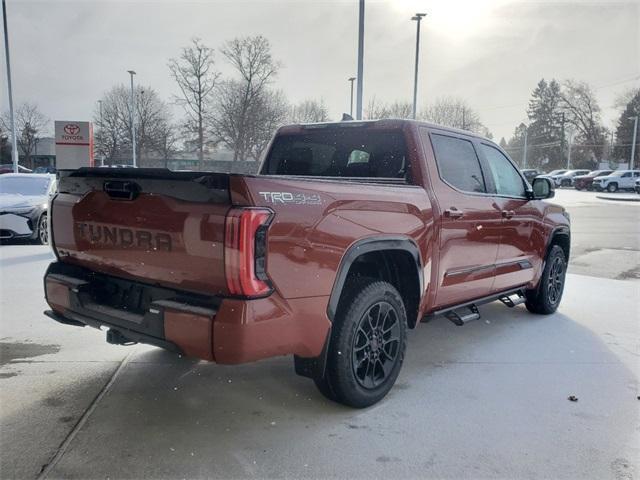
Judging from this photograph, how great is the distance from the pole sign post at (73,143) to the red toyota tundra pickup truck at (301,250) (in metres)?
9.90

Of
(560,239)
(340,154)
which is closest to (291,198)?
(340,154)

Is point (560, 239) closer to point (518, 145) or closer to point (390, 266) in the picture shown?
point (390, 266)

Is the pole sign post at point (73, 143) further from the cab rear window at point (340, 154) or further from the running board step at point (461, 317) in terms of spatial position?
the running board step at point (461, 317)

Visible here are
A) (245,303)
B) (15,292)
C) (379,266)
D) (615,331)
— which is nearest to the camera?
(245,303)

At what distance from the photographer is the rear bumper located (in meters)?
2.51

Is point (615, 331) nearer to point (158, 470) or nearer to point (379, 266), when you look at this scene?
point (379, 266)

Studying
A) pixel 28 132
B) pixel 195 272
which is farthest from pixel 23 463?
pixel 28 132

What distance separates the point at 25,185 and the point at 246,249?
9.83 metres

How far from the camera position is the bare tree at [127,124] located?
42.8 meters

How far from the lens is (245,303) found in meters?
2.49

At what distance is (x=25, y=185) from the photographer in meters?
10.5

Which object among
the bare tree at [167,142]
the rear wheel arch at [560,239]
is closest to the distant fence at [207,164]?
the bare tree at [167,142]

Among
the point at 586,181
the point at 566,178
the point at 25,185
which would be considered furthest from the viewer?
the point at 566,178

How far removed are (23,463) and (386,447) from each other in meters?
1.90
